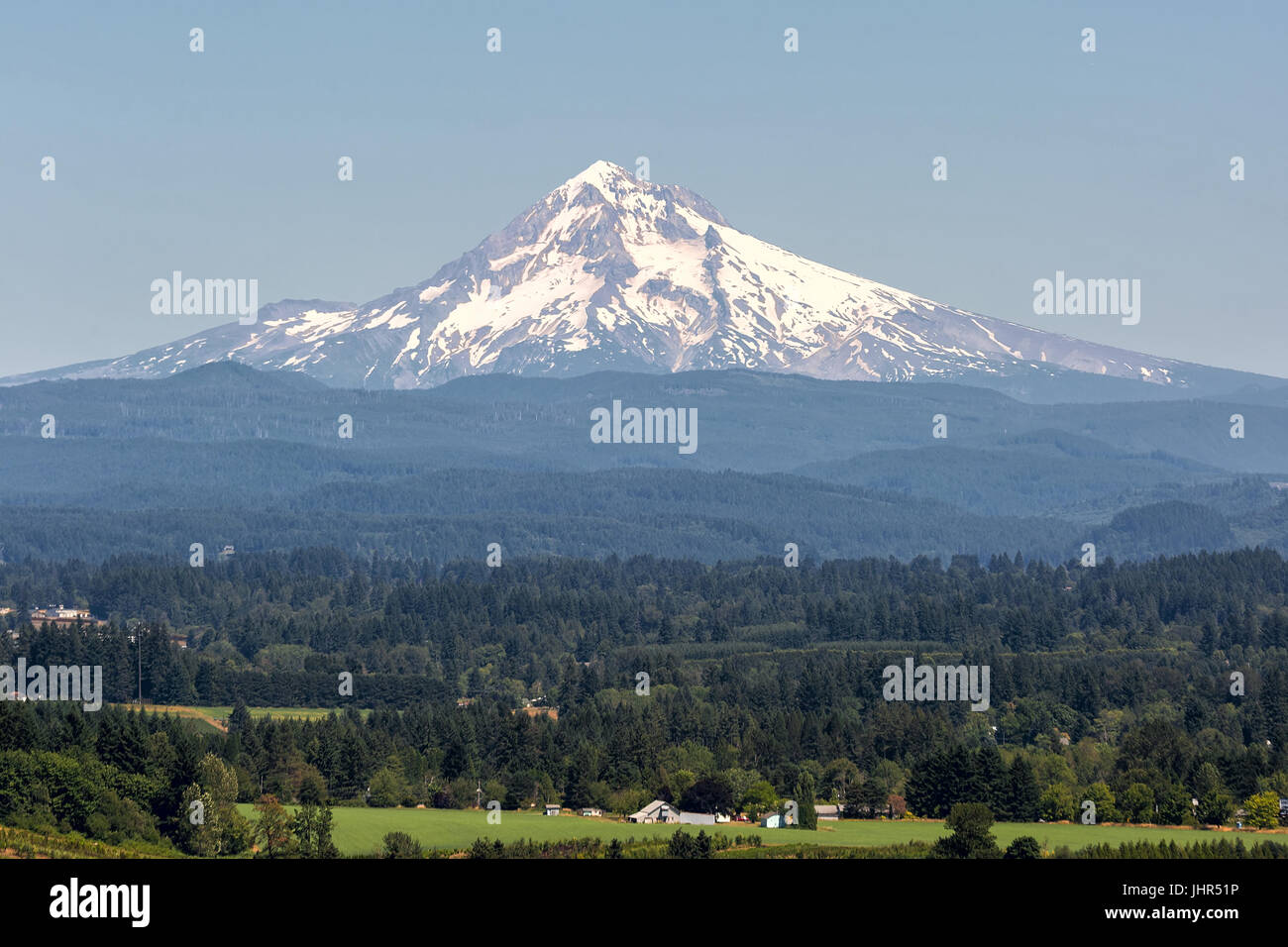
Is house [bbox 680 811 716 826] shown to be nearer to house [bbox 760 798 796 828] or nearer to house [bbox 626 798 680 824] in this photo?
house [bbox 626 798 680 824]

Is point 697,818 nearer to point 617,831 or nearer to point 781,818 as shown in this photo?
point 781,818

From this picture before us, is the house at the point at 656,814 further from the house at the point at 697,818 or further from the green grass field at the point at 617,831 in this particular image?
the green grass field at the point at 617,831

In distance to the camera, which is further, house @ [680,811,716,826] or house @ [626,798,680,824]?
house @ [626,798,680,824]

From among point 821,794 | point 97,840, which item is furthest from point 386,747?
point 97,840

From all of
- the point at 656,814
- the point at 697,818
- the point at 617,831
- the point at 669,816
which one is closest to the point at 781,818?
the point at 697,818

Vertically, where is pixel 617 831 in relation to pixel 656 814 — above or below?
below

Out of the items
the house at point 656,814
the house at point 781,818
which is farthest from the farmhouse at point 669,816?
the house at point 781,818

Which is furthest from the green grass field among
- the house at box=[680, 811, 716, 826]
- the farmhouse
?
the farmhouse
